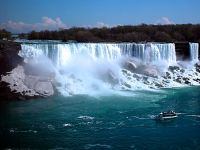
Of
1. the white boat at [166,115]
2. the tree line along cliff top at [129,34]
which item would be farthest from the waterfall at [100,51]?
the white boat at [166,115]

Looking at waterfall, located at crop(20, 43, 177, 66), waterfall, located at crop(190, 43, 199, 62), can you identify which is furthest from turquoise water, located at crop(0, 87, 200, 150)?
waterfall, located at crop(190, 43, 199, 62)

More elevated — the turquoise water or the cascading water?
the cascading water

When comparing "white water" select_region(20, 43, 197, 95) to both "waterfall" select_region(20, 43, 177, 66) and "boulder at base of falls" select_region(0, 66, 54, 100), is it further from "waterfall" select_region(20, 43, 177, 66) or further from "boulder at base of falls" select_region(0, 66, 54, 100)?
"boulder at base of falls" select_region(0, 66, 54, 100)

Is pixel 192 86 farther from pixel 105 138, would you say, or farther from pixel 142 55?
pixel 105 138

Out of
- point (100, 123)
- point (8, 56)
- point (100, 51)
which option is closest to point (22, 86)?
point (8, 56)

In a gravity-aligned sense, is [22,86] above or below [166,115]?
above

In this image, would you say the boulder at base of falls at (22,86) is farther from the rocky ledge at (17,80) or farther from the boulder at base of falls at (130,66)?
the boulder at base of falls at (130,66)

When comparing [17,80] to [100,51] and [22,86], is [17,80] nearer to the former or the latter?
[22,86]
